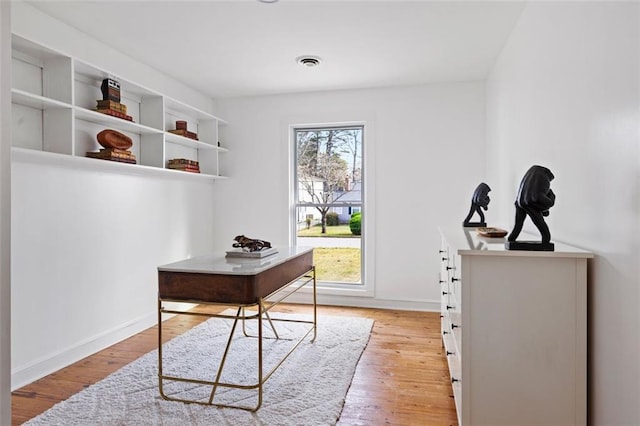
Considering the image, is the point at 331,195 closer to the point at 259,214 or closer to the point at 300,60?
the point at 259,214

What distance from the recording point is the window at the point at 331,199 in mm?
4797

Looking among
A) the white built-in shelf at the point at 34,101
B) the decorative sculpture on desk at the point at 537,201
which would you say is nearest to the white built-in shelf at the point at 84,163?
the white built-in shelf at the point at 34,101

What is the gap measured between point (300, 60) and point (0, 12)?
9.10ft

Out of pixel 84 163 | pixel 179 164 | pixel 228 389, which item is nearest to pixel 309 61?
pixel 179 164

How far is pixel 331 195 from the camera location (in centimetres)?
488

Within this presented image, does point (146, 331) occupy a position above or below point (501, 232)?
below

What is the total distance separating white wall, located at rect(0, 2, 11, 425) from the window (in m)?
3.82

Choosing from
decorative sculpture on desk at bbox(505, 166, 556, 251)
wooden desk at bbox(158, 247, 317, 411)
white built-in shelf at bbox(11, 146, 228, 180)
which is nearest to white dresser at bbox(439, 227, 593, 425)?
decorative sculpture on desk at bbox(505, 166, 556, 251)

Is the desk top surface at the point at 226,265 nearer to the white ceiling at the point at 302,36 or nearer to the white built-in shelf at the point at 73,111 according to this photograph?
the white built-in shelf at the point at 73,111

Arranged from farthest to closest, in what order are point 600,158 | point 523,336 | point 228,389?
point 228,389
point 523,336
point 600,158

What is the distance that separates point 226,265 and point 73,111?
61.8 inches

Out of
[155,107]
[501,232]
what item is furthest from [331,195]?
[501,232]

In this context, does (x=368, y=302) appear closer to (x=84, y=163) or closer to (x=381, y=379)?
(x=381, y=379)

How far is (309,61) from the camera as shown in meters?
3.66
